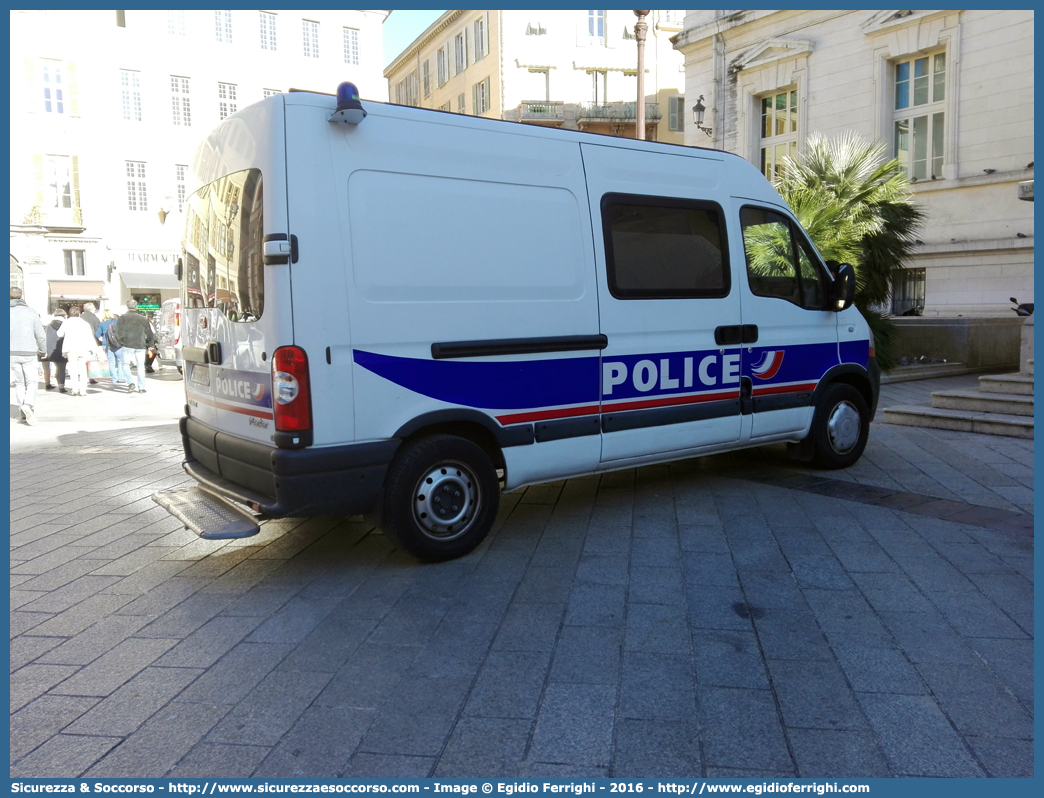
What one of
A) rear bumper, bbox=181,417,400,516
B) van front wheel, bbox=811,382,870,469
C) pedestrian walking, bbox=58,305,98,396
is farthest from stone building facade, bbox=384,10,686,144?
rear bumper, bbox=181,417,400,516

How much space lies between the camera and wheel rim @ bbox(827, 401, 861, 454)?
7102 mm

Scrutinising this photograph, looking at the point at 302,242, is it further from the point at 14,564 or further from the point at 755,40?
the point at 755,40

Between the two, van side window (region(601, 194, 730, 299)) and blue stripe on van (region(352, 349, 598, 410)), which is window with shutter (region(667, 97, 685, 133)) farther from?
blue stripe on van (region(352, 349, 598, 410))

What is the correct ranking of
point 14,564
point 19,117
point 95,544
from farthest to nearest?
point 19,117
point 95,544
point 14,564

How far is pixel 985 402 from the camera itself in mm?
9781

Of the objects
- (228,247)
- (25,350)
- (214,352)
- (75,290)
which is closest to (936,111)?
(25,350)

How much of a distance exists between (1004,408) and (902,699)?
24.9ft

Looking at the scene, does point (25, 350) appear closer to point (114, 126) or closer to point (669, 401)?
point (669, 401)

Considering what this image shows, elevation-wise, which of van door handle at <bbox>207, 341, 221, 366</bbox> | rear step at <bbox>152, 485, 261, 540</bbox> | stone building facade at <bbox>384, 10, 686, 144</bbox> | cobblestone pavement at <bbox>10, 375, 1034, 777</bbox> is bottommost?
cobblestone pavement at <bbox>10, 375, 1034, 777</bbox>

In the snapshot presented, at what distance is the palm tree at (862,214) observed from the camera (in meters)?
13.0

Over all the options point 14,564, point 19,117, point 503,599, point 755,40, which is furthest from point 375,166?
point 19,117

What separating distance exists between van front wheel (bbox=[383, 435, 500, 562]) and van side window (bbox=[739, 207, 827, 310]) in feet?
8.65

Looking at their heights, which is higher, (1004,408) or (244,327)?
(244,327)

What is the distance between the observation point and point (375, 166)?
457 cm
